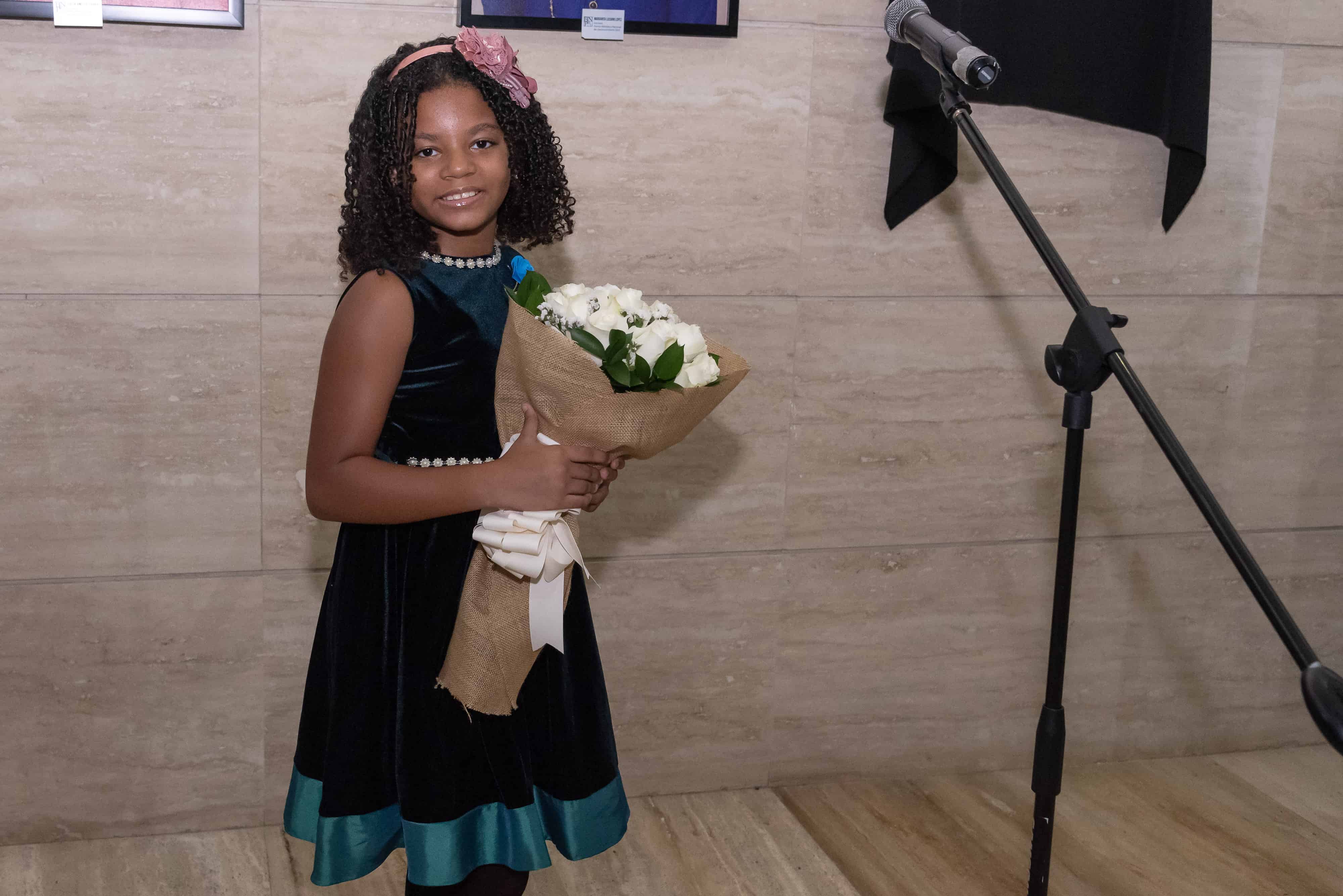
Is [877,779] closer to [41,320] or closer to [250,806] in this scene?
[250,806]

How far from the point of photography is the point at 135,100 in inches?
75.3

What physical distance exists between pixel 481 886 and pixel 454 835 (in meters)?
0.10

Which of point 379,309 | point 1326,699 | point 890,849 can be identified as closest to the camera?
point 1326,699

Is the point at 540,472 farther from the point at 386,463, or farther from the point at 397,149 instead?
the point at 397,149

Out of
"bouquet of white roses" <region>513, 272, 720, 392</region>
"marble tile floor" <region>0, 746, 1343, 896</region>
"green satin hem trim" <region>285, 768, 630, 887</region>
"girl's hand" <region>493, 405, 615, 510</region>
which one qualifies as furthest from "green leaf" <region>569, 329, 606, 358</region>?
"marble tile floor" <region>0, 746, 1343, 896</region>

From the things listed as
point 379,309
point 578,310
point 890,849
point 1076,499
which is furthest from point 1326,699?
point 890,849

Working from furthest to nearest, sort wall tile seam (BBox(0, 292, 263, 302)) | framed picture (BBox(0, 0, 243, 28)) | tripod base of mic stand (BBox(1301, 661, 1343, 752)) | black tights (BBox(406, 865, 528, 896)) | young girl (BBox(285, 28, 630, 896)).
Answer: wall tile seam (BBox(0, 292, 263, 302)), framed picture (BBox(0, 0, 243, 28)), black tights (BBox(406, 865, 528, 896)), young girl (BBox(285, 28, 630, 896)), tripod base of mic stand (BBox(1301, 661, 1343, 752))

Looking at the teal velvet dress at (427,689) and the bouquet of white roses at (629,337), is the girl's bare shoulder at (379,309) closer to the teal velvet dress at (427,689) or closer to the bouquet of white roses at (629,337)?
the teal velvet dress at (427,689)

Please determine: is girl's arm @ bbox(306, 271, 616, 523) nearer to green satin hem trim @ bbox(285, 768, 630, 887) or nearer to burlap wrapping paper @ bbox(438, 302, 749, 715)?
burlap wrapping paper @ bbox(438, 302, 749, 715)

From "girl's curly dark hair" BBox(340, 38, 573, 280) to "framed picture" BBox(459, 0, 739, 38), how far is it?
497mm

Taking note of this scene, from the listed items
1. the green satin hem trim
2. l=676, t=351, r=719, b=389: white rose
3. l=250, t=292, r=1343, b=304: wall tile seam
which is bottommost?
the green satin hem trim

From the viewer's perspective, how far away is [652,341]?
1.28 meters

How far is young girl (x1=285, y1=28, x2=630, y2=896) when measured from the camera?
54.4 inches

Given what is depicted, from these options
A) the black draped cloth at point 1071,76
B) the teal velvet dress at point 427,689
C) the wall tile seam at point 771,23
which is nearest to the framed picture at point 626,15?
the wall tile seam at point 771,23
